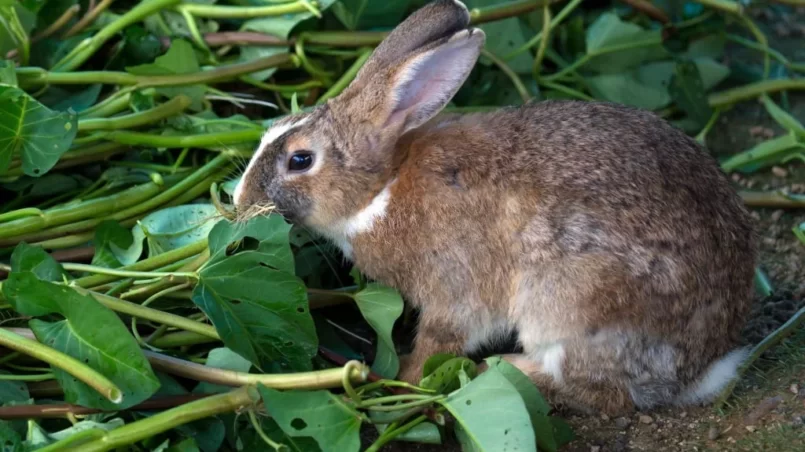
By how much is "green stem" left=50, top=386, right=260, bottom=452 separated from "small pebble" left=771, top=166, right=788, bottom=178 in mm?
3463

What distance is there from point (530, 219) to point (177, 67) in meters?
1.93

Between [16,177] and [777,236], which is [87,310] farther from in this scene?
[777,236]

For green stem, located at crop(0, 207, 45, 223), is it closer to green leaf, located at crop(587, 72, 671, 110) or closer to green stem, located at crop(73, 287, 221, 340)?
green stem, located at crop(73, 287, 221, 340)

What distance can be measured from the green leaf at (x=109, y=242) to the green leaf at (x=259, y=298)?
681 millimetres

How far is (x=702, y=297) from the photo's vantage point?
4.21 meters

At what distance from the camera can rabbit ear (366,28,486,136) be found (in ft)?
13.8

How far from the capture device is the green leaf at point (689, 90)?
19.3 feet

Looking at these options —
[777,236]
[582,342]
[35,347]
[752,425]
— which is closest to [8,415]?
[35,347]

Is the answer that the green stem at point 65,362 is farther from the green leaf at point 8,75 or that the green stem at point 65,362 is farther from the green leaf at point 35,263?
the green leaf at point 8,75

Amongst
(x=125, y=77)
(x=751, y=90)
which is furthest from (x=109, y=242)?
(x=751, y=90)

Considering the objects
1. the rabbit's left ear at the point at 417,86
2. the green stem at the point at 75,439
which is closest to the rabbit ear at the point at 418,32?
the rabbit's left ear at the point at 417,86

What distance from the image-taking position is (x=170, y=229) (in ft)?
15.2

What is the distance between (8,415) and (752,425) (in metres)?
2.75

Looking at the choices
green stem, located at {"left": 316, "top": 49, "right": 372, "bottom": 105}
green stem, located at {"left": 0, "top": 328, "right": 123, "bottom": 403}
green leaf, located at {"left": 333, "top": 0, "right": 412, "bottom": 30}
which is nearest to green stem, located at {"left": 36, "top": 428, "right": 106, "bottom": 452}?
green stem, located at {"left": 0, "top": 328, "right": 123, "bottom": 403}
